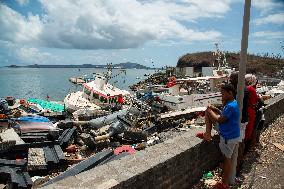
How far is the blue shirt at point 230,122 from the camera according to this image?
228 inches

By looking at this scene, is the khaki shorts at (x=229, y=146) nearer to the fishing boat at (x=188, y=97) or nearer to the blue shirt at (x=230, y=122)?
the blue shirt at (x=230, y=122)

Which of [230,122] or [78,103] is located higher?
[230,122]

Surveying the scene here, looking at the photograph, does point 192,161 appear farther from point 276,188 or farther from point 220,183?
point 276,188

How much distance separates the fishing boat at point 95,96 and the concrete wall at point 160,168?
62.4 ft

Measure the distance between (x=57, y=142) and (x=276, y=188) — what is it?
833 centimetres

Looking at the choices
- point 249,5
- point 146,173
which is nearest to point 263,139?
point 249,5

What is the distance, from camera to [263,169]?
7566mm

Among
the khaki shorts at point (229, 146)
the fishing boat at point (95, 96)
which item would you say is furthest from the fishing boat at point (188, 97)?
the khaki shorts at point (229, 146)

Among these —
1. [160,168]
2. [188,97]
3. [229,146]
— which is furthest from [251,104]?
[188,97]

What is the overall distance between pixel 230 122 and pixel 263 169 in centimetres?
232

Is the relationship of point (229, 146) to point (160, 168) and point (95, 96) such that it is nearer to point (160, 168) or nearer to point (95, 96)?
point (160, 168)

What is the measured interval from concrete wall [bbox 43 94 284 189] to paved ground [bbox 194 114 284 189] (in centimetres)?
39

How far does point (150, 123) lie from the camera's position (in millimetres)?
17516

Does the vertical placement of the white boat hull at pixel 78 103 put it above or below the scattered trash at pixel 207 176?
below
